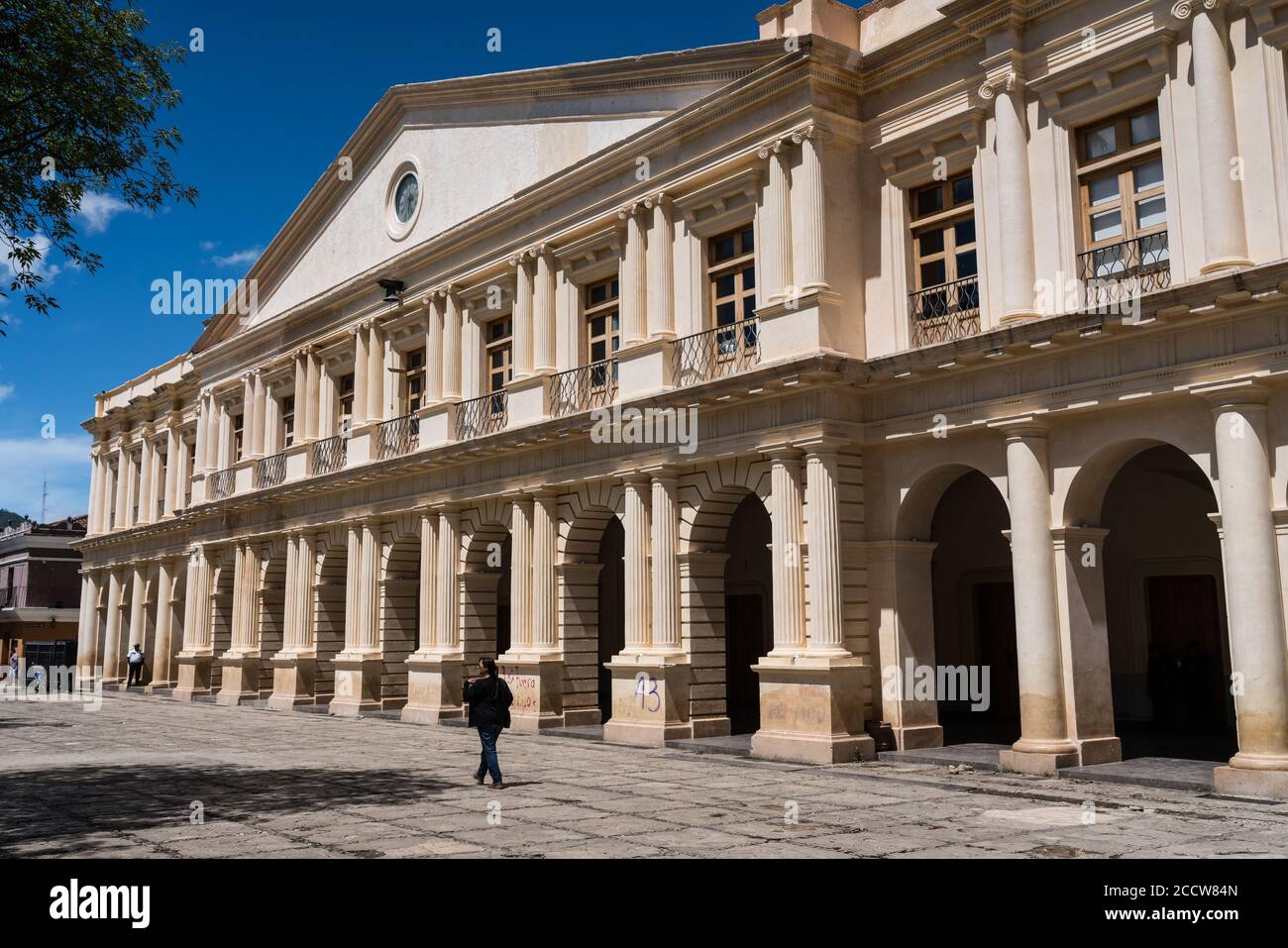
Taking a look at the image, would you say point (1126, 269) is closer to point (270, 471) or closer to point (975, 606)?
point (975, 606)

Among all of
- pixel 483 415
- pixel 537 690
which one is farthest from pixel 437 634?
pixel 483 415

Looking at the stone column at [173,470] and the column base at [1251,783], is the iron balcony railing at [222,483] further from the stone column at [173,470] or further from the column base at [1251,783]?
the column base at [1251,783]

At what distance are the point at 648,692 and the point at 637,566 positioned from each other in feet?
6.68

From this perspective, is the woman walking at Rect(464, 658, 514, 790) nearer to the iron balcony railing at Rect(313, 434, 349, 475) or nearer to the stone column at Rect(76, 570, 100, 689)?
the iron balcony railing at Rect(313, 434, 349, 475)

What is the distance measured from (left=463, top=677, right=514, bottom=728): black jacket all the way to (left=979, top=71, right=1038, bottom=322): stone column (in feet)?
24.6

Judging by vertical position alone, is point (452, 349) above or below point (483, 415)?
above

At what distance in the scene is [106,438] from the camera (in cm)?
4222

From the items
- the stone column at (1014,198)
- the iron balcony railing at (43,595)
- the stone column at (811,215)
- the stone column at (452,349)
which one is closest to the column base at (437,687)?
the stone column at (452,349)

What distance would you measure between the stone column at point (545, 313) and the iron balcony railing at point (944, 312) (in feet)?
23.9

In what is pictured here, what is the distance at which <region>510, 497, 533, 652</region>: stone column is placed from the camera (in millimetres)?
20406

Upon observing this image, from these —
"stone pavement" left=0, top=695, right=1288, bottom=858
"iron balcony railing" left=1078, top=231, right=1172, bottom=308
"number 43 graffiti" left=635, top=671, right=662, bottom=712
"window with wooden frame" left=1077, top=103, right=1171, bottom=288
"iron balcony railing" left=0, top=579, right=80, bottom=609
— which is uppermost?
"window with wooden frame" left=1077, top=103, right=1171, bottom=288

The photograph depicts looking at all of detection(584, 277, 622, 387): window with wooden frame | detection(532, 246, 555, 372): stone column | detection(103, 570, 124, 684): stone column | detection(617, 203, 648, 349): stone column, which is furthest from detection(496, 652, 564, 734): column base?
detection(103, 570, 124, 684): stone column

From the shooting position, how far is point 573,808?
10711mm

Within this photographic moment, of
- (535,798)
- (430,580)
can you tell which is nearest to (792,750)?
(535,798)
